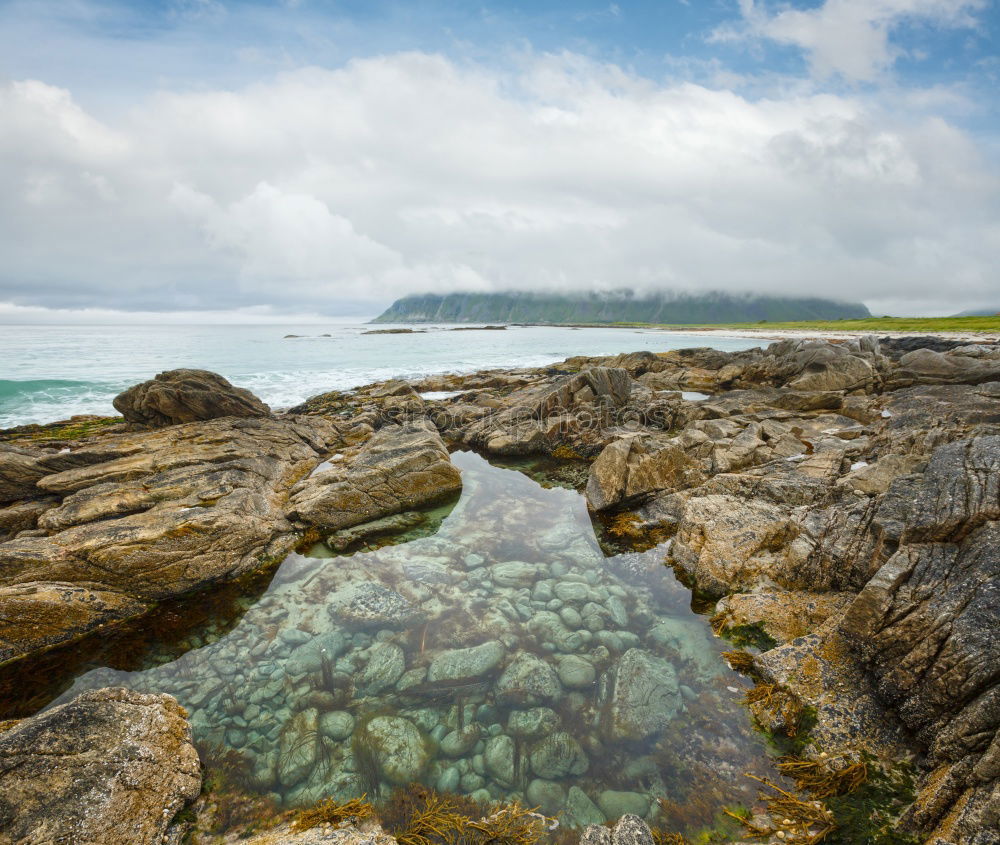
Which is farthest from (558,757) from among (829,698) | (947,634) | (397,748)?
(947,634)

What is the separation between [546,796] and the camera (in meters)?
5.79

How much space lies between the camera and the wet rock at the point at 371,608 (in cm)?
911

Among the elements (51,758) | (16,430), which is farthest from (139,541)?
(16,430)

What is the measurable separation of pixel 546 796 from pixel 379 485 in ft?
32.7

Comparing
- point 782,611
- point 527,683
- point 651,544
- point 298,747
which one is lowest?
point 298,747

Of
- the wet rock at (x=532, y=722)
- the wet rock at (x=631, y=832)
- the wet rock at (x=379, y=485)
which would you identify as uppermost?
the wet rock at (x=379, y=485)

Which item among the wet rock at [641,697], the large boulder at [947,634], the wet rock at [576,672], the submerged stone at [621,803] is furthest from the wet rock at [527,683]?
the large boulder at [947,634]

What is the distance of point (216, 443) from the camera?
1628 centimetres

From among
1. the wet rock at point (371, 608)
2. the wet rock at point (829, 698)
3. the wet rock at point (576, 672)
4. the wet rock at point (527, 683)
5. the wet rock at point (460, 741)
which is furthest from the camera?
the wet rock at point (371, 608)

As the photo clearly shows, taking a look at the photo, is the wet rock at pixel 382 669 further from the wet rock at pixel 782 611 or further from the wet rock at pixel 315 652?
the wet rock at pixel 782 611

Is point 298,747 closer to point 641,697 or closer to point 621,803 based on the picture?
point 621,803

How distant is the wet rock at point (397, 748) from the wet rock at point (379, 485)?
7.22 m

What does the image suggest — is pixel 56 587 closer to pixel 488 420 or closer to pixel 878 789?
pixel 878 789

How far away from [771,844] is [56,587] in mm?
13090
